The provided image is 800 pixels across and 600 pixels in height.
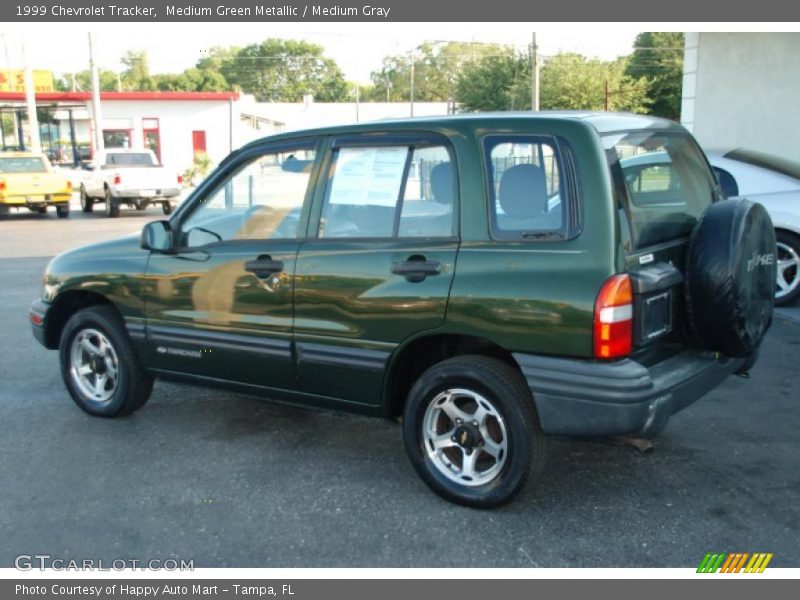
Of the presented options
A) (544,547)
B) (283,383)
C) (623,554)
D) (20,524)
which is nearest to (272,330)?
(283,383)

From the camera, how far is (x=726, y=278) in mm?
3822

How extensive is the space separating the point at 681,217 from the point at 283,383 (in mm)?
2251

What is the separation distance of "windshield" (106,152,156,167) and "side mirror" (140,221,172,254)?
17923 millimetres

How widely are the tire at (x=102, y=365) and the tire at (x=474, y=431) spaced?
2009 millimetres

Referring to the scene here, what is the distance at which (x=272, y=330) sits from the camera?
447 centimetres

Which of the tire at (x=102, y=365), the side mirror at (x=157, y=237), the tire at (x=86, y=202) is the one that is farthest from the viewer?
the tire at (x=86, y=202)

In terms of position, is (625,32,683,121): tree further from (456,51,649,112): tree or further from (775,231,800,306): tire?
(775,231,800,306): tire

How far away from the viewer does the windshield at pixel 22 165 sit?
20.5 meters

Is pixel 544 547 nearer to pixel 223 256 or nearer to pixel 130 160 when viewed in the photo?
pixel 223 256

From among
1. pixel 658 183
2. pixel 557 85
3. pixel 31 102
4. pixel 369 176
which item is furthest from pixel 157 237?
pixel 557 85

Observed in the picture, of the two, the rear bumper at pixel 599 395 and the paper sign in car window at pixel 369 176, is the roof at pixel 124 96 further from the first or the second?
the rear bumper at pixel 599 395

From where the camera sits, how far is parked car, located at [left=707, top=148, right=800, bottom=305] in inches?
311

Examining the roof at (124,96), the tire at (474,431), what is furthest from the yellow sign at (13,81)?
the tire at (474,431)

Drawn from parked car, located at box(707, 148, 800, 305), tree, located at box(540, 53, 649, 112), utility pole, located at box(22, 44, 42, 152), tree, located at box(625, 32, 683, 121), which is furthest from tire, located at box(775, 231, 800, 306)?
tree, located at box(625, 32, 683, 121)
